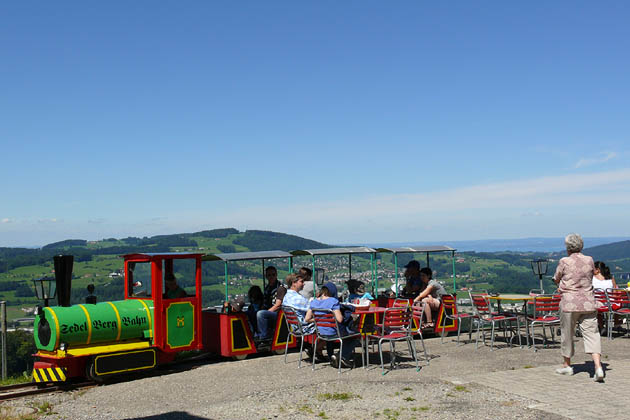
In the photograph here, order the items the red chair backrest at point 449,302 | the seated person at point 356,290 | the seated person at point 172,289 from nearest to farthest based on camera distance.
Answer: the seated person at point 172,289, the seated person at point 356,290, the red chair backrest at point 449,302

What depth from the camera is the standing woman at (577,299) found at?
8078 millimetres

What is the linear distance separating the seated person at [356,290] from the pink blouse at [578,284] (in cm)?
530

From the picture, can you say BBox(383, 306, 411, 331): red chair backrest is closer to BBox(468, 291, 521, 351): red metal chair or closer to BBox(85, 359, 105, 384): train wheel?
BBox(468, 291, 521, 351): red metal chair

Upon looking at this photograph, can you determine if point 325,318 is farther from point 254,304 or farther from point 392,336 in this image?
point 254,304

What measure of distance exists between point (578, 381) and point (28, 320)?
856 cm

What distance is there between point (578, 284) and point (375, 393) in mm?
2964

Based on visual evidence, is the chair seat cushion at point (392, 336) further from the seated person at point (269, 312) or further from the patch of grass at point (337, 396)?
the seated person at point (269, 312)

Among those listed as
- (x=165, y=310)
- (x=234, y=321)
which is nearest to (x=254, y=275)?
(x=234, y=321)

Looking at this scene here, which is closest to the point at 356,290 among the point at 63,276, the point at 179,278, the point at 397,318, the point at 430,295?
the point at 430,295

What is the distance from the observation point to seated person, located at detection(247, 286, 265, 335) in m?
11.6

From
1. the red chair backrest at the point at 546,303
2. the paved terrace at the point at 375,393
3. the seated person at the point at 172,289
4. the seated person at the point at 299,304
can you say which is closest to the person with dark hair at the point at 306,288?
the seated person at the point at 299,304

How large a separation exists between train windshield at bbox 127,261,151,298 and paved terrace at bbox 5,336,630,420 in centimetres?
157

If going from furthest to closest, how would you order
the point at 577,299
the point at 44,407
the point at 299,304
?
the point at 299,304
the point at 577,299
the point at 44,407

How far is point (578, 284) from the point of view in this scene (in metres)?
8.11
